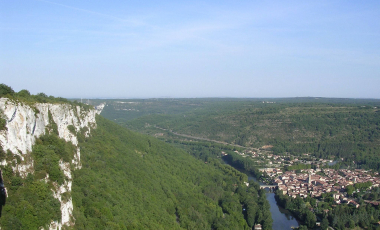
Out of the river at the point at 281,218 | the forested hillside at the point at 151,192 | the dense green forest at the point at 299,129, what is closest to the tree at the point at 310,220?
the river at the point at 281,218

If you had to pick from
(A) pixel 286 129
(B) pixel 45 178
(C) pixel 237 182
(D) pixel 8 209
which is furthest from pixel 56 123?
(A) pixel 286 129

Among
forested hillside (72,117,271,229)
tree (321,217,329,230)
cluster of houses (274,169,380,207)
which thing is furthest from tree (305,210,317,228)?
cluster of houses (274,169,380,207)

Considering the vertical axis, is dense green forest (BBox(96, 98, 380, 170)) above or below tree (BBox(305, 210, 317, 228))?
above

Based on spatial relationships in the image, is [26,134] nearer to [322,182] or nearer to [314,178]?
[322,182]

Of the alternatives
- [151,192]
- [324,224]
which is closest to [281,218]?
[324,224]

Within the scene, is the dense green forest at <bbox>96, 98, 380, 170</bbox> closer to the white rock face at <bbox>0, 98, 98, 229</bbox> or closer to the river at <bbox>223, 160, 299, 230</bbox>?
the river at <bbox>223, 160, 299, 230</bbox>

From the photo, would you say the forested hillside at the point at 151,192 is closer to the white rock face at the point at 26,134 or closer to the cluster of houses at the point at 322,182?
the white rock face at the point at 26,134
